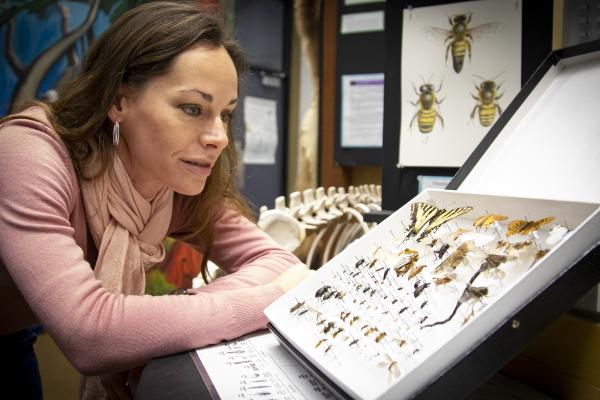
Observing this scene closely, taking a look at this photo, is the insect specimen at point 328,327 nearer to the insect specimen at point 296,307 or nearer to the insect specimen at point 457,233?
the insect specimen at point 296,307

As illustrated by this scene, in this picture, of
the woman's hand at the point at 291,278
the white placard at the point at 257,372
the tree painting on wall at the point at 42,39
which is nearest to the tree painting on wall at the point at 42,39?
the tree painting on wall at the point at 42,39

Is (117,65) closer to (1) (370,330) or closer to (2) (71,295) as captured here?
(2) (71,295)

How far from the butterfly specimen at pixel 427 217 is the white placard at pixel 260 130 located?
2927mm

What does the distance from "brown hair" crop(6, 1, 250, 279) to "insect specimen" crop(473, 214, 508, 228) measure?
27.8 inches

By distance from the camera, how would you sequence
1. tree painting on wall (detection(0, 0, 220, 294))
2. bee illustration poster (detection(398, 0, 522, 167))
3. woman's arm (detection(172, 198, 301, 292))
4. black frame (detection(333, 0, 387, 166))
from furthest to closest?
black frame (detection(333, 0, 387, 166)) < tree painting on wall (detection(0, 0, 220, 294)) < bee illustration poster (detection(398, 0, 522, 167)) < woman's arm (detection(172, 198, 301, 292))

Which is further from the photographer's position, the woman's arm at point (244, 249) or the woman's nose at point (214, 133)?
the woman's arm at point (244, 249)

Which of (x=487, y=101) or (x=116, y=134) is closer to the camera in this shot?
(x=116, y=134)

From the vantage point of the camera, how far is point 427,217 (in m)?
0.83

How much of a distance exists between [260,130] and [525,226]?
3252mm

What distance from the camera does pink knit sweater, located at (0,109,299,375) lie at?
2.61 ft

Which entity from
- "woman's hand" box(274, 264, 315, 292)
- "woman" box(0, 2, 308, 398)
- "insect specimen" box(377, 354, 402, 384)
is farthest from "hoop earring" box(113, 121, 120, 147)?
"insect specimen" box(377, 354, 402, 384)

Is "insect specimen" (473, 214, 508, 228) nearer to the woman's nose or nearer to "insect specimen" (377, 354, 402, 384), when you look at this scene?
"insect specimen" (377, 354, 402, 384)

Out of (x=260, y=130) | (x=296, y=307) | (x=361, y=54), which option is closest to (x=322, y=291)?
(x=296, y=307)

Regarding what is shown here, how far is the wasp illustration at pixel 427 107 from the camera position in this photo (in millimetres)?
1613
